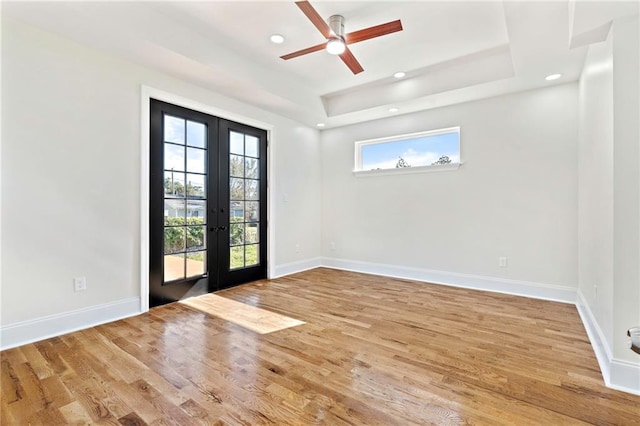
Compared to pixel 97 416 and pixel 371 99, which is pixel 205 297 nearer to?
pixel 97 416

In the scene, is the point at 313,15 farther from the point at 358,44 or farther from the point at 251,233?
the point at 251,233

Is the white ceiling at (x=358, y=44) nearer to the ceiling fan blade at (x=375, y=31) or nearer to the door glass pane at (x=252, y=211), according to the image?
the ceiling fan blade at (x=375, y=31)

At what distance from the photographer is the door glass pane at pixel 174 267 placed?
342 centimetres

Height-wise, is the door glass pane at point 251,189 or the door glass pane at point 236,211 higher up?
the door glass pane at point 251,189

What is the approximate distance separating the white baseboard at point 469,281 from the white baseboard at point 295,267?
0.36 metres

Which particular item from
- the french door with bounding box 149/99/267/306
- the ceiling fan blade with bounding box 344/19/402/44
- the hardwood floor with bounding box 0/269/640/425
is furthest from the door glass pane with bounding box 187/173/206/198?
the ceiling fan blade with bounding box 344/19/402/44

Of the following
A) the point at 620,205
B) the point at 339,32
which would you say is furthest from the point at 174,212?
the point at 620,205

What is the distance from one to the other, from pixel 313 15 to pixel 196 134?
2162mm

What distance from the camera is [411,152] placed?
15.4 ft

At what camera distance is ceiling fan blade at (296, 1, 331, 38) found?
2.12 m

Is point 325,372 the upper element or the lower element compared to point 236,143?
lower

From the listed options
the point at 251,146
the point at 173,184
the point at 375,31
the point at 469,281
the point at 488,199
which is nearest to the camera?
the point at 375,31

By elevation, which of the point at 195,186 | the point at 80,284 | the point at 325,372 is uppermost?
the point at 195,186

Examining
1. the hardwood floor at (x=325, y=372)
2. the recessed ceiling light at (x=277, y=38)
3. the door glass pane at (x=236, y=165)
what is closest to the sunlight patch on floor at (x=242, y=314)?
the hardwood floor at (x=325, y=372)
